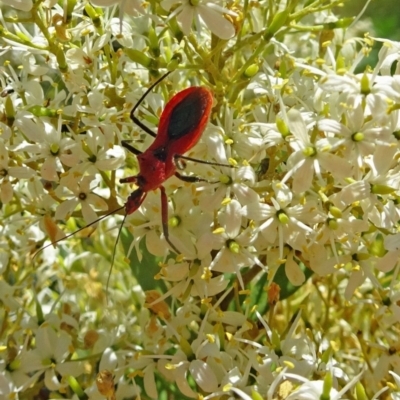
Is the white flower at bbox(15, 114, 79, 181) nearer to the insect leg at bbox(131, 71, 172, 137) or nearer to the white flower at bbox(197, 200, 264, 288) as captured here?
the insect leg at bbox(131, 71, 172, 137)

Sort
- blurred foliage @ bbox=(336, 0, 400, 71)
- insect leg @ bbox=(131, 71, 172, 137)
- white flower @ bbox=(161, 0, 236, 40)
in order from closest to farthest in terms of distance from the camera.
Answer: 1. white flower @ bbox=(161, 0, 236, 40)
2. insect leg @ bbox=(131, 71, 172, 137)
3. blurred foliage @ bbox=(336, 0, 400, 71)

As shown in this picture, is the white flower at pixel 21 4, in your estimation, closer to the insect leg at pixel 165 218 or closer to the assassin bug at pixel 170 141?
the assassin bug at pixel 170 141

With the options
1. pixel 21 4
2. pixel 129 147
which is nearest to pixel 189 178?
pixel 129 147

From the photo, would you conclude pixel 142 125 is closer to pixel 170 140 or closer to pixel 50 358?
pixel 170 140

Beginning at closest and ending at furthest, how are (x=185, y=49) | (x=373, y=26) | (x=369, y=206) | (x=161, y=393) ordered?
(x=369, y=206) → (x=185, y=49) → (x=161, y=393) → (x=373, y=26)

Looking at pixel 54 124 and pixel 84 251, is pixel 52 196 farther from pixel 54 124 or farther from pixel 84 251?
pixel 84 251

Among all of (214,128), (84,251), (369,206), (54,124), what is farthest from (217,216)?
(84,251)

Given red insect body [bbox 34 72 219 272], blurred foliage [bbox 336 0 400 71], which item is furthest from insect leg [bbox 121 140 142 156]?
blurred foliage [bbox 336 0 400 71]
